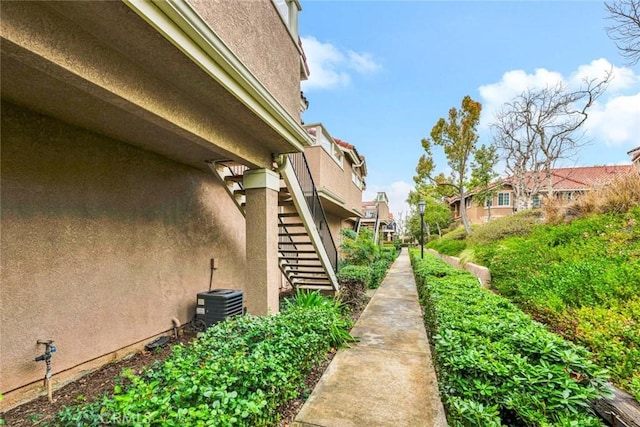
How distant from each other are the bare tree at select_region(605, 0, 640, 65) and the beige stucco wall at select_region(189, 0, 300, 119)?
9.88 m

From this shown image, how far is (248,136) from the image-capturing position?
4535mm

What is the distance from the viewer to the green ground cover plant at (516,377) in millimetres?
1991

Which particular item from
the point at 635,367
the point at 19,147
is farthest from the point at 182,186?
the point at 635,367

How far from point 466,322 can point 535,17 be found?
9.65m

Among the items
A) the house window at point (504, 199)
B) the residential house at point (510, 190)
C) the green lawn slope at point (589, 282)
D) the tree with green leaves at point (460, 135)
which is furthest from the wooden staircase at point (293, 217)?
the house window at point (504, 199)

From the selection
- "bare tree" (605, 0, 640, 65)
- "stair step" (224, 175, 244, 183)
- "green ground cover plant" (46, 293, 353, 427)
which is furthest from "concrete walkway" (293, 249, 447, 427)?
"bare tree" (605, 0, 640, 65)

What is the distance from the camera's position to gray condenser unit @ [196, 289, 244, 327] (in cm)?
536

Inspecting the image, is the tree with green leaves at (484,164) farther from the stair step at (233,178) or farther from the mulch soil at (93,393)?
the mulch soil at (93,393)

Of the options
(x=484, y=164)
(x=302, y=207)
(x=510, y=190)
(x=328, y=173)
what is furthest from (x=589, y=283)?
(x=510, y=190)

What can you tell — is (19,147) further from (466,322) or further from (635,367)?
(635,367)

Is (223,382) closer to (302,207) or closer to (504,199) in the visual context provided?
(302,207)

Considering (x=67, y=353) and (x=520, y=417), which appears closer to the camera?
(x=520, y=417)

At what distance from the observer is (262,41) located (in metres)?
4.06

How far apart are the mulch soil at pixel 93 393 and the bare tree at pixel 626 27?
11.7 metres
